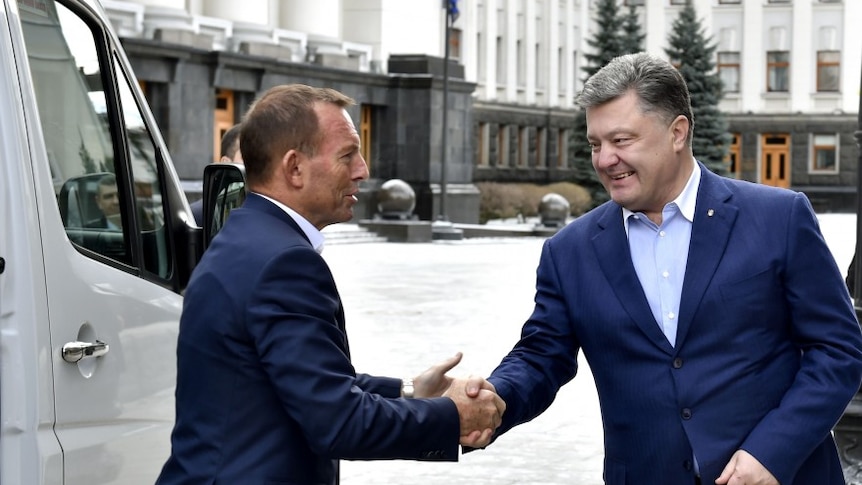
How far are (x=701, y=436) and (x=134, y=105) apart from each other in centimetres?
211

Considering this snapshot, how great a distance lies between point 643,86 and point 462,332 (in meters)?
13.3

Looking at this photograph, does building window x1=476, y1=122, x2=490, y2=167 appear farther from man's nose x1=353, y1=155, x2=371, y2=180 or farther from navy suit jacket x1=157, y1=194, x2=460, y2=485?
navy suit jacket x1=157, y1=194, x2=460, y2=485

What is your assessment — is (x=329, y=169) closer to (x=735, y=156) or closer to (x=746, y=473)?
(x=746, y=473)

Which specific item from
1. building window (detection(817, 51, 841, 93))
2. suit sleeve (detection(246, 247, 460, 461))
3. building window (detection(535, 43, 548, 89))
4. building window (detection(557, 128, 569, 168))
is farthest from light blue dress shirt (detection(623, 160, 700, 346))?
building window (detection(817, 51, 841, 93))

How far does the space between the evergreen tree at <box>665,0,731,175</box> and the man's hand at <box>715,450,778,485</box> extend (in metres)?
58.8

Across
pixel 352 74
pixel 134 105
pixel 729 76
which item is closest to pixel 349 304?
pixel 134 105

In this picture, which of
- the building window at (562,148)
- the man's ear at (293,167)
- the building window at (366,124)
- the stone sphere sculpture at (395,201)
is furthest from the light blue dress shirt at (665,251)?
the building window at (562,148)

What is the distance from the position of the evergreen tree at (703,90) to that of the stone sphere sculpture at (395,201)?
2668cm

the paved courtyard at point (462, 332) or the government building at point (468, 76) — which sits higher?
the government building at point (468, 76)

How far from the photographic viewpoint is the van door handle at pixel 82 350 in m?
3.86

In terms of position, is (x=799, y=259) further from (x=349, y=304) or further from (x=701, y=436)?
(x=349, y=304)

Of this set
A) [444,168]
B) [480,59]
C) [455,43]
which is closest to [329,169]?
[444,168]

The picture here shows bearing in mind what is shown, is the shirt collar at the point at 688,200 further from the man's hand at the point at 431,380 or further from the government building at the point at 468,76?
the government building at the point at 468,76

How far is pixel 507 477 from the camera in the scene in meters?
9.31
